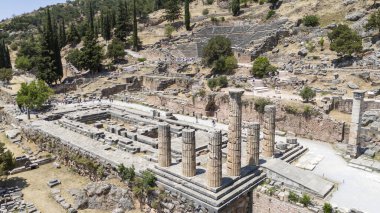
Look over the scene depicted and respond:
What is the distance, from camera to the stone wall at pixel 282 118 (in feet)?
76.8

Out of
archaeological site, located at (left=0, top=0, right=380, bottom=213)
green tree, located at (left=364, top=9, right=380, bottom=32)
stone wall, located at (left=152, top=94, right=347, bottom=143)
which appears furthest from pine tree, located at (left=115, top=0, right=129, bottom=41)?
green tree, located at (left=364, top=9, right=380, bottom=32)

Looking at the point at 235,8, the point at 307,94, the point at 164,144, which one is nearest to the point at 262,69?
the point at 307,94

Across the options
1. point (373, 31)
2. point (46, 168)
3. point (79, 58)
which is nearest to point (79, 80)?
point (79, 58)

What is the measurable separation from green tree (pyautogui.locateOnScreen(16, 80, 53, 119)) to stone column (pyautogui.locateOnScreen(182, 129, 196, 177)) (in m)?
20.8

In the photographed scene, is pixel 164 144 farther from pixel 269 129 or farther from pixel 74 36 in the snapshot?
pixel 74 36

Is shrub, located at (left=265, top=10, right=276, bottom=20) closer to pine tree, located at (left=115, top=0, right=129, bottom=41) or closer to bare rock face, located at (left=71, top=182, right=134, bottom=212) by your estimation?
pine tree, located at (left=115, top=0, right=129, bottom=41)

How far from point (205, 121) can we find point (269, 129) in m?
11.6

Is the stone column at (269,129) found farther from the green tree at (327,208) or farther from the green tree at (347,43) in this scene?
the green tree at (347,43)

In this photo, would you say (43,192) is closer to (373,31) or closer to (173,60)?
(173,60)

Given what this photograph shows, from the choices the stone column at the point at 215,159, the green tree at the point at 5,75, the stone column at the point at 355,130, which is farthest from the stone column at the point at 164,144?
the green tree at the point at 5,75

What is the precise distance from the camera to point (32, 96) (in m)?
31.2

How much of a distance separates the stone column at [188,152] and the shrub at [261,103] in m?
13.3

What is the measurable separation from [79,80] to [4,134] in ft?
50.9

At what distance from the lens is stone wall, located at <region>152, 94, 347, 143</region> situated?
922 inches
